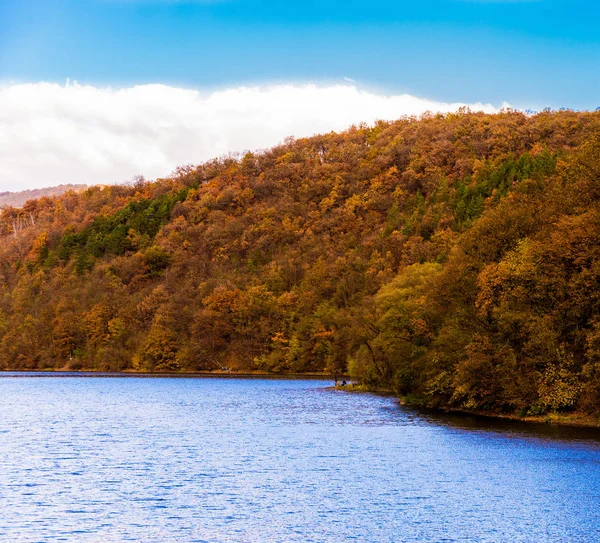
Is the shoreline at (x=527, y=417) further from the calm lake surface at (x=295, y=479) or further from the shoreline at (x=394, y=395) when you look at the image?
the calm lake surface at (x=295, y=479)

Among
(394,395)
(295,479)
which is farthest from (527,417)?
(394,395)

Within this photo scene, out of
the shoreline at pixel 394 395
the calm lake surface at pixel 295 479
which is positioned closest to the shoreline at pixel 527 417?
the shoreline at pixel 394 395

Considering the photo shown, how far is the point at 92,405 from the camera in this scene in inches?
3873

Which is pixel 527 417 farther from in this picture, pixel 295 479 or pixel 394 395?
pixel 394 395

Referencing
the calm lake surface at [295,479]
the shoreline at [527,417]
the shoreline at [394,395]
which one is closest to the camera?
the calm lake surface at [295,479]

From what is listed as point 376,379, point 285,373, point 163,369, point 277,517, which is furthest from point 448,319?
point 163,369

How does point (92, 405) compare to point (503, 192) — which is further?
point (503, 192)

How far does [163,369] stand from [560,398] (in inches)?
5279

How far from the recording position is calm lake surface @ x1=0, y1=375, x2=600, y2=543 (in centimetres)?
3491

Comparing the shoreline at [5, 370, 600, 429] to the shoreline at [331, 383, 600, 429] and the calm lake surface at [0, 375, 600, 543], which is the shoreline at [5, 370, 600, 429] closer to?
the shoreline at [331, 383, 600, 429]

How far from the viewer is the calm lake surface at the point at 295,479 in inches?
1374

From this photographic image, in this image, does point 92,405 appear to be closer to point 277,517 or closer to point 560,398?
point 560,398

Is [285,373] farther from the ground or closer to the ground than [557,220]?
closer to the ground

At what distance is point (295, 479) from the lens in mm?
46562
